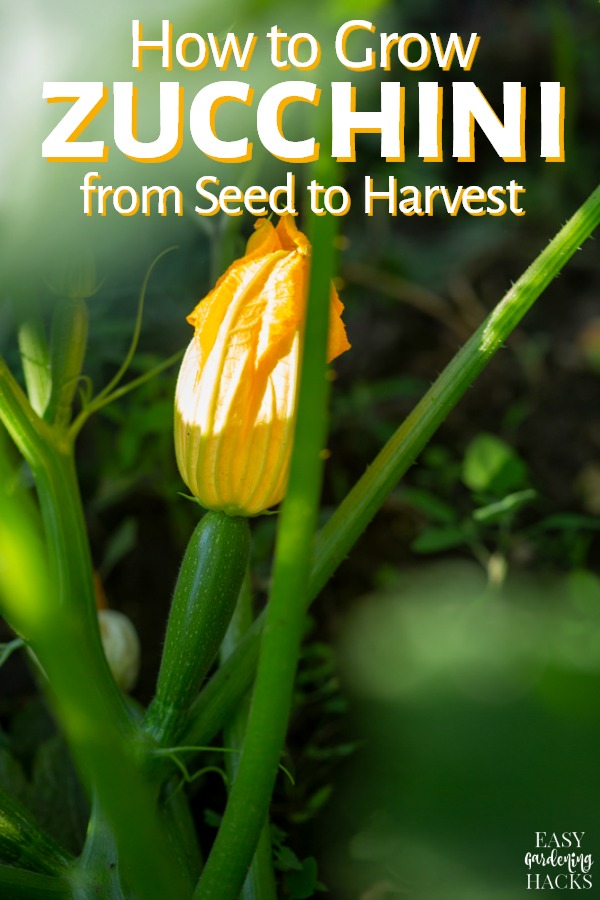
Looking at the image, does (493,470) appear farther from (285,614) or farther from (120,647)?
(285,614)

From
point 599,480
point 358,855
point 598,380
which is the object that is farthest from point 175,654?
point 598,380

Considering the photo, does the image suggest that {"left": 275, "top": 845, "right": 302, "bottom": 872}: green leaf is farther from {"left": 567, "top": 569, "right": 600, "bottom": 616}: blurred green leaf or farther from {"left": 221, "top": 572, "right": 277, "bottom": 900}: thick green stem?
{"left": 567, "top": 569, "right": 600, "bottom": 616}: blurred green leaf

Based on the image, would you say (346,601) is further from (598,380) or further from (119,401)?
(598,380)

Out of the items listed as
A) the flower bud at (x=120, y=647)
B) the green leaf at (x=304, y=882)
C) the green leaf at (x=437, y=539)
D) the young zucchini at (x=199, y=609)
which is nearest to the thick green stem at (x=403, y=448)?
the young zucchini at (x=199, y=609)

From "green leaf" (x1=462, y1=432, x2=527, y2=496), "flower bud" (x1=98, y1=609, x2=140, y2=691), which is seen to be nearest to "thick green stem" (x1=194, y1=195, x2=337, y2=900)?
"flower bud" (x1=98, y1=609, x2=140, y2=691)

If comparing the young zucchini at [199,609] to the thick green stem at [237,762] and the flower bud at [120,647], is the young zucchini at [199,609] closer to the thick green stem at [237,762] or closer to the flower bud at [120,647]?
the thick green stem at [237,762]
